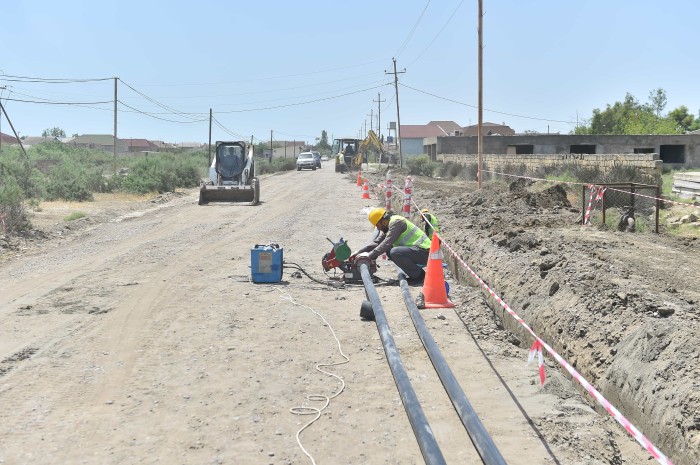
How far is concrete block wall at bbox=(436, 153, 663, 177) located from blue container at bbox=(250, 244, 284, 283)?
54.4 feet

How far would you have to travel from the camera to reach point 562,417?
5.80 m

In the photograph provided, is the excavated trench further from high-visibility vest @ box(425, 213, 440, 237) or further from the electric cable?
the electric cable

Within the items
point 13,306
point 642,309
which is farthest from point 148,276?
point 642,309

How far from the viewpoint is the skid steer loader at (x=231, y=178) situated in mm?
26797

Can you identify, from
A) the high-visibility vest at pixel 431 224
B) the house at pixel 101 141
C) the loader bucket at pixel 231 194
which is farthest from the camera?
the house at pixel 101 141

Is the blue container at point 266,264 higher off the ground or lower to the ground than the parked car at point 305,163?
lower

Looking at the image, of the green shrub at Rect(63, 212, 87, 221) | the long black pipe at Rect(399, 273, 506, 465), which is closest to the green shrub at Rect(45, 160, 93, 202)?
the green shrub at Rect(63, 212, 87, 221)

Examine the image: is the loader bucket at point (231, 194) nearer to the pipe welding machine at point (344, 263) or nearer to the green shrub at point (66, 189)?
the green shrub at point (66, 189)

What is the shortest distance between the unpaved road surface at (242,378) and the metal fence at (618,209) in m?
5.89

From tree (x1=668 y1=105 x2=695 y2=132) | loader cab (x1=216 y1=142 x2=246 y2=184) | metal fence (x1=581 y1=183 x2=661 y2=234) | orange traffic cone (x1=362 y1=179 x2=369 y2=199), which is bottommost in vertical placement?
metal fence (x1=581 y1=183 x2=661 y2=234)

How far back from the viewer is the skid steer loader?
26797 mm

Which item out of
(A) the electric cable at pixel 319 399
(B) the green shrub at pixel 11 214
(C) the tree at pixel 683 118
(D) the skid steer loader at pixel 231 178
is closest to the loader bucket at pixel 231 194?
(D) the skid steer loader at pixel 231 178

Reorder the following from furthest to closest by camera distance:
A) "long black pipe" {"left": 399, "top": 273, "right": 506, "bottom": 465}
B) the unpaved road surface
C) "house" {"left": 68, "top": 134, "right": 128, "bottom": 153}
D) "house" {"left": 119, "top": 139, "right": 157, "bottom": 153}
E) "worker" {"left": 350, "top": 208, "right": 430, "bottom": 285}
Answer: "house" {"left": 119, "top": 139, "right": 157, "bottom": 153} → "house" {"left": 68, "top": 134, "right": 128, "bottom": 153} → "worker" {"left": 350, "top": 208, "right": 430, "bottom": 285} → the unpaved road surface → "long black pipe" {"left": 399, "top": 273, "right": 506, "bottom": 465}

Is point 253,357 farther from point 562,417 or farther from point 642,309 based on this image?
point 642,309
